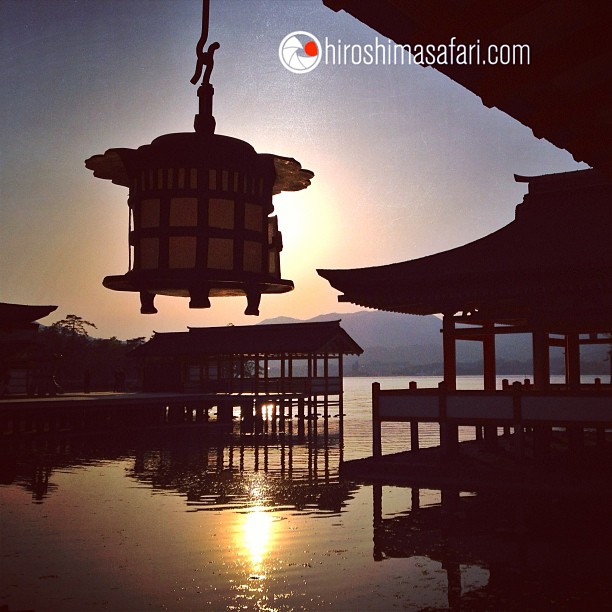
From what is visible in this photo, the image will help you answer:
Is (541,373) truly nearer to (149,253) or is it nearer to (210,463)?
(210,463)

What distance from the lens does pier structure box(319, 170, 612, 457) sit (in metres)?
18.1

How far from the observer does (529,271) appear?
18531 millimetres

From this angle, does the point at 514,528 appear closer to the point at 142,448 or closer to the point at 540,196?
the point at 540,196

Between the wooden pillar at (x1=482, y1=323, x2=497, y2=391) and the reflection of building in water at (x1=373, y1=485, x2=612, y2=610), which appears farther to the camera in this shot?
the wooden pillar at (x1=482, y1=323, x2=497, y2=391)

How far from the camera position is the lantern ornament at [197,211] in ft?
12.1

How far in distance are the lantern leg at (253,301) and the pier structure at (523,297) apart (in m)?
15.1

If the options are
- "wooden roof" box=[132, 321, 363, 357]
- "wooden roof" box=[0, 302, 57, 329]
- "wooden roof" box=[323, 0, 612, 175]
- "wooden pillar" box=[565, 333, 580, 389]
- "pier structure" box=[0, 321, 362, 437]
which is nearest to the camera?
"wooden roof" box=[323, 0, 612, 175]

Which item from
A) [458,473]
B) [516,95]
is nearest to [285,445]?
[458,473]

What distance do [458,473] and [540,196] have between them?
8935 mm

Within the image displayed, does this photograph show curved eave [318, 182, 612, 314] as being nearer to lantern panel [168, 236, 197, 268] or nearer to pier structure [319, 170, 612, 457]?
pier structure [319, 170, 612, 457]

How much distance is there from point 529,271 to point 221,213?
52.0ft

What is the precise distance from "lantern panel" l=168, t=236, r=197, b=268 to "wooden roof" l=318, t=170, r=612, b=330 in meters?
15.8

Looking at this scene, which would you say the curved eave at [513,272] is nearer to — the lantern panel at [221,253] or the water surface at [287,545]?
the water surface at [287,545]

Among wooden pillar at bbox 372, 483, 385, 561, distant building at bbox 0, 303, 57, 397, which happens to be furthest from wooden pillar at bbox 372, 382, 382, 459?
distant building at bbox 0, 303, 57, 397
